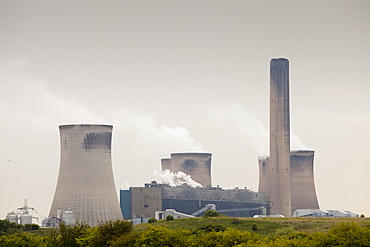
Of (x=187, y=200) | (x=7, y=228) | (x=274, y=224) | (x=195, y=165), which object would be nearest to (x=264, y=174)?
(x=195, y=165)

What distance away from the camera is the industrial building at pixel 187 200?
99312 mm

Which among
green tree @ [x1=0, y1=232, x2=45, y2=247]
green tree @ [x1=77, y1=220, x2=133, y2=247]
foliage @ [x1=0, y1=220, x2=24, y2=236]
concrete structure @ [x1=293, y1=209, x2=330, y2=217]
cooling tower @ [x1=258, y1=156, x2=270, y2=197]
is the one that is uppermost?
cooling tower @ [x1=258, y1=156, x2=270, y2=197]

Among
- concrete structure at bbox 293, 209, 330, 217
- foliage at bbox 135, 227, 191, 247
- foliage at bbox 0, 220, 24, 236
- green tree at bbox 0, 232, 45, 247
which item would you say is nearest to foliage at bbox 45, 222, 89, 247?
green tree at bbox 0, 232, 45, 247

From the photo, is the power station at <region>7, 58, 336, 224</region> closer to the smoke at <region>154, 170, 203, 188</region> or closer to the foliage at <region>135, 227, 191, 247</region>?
the smoke at <region>154, 170, 203, 188</region>

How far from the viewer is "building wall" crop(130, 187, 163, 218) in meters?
98.8

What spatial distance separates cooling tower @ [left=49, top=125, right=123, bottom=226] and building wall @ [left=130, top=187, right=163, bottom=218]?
23437 mm

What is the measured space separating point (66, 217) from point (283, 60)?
47.3 meters

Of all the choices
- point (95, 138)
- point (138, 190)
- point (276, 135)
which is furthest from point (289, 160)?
point (95, 138)

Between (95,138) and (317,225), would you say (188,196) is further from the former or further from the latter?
(317,225)

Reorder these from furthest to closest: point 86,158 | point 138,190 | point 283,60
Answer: point 283,60 < point 138,190 < point 86,158

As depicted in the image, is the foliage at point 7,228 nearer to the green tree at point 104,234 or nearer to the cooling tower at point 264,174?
the green tree at point 104,234

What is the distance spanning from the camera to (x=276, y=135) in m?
105

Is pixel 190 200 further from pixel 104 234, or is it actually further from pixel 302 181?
pixel 104 234

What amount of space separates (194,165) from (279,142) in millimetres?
12963
